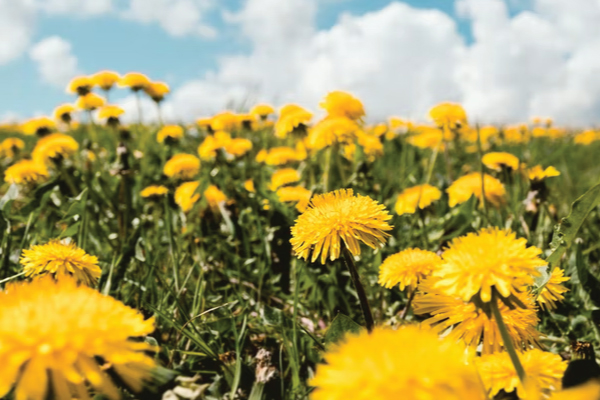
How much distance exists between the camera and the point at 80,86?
13.0 feet

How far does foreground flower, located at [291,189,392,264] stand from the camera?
3.92 ft

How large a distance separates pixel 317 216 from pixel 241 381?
1.49 feet

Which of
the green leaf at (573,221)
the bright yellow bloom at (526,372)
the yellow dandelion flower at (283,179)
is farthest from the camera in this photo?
the yellow dandelion flower at (283,179)

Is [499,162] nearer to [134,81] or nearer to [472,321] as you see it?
[472,321]

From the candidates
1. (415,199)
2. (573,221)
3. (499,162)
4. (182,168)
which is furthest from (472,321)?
(182,168)

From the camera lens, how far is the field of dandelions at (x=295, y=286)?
68cm

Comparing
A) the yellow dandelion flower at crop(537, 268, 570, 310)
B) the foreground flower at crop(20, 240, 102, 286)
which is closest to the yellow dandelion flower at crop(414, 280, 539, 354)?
the yellow dandelion flower at crop(537, 268, 570, 310)

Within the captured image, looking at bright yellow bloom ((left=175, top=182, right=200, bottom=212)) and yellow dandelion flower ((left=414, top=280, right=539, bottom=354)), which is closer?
yellow dandelion flower ((left=414, top=280, right=539, bottom=354))

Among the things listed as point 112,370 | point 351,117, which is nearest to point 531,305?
point 112,370

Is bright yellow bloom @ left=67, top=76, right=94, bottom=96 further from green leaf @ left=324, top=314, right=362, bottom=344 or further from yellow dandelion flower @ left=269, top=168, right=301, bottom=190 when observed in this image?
green leaf @ left=324, top=314, right=362, bottom=344

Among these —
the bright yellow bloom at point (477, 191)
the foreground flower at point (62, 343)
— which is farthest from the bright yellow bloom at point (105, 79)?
the foreground flower at point (62, 343)

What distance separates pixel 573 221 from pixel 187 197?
6.00 ft

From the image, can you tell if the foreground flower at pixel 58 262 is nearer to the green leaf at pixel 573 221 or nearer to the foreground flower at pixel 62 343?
the foreground flower at pixel 62 343

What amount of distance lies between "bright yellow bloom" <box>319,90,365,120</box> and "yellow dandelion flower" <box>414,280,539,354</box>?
6.31ft
